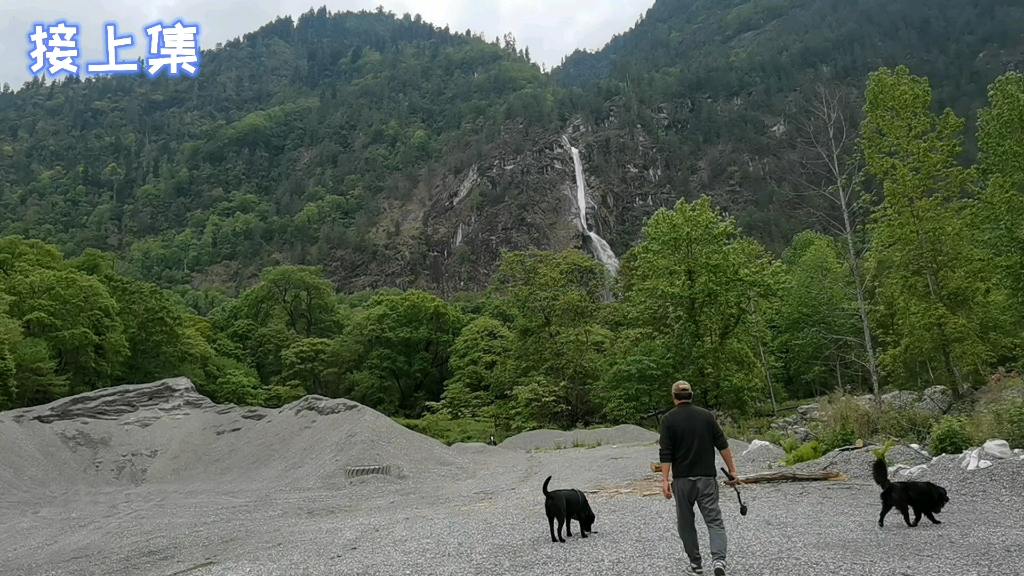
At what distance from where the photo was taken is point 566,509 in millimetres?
8383

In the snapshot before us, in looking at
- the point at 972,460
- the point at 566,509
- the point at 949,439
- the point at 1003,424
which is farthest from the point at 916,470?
the point at 566,509

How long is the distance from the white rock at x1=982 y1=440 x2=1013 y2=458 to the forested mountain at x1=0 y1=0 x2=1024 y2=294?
80445mm

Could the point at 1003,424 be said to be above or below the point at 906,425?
above

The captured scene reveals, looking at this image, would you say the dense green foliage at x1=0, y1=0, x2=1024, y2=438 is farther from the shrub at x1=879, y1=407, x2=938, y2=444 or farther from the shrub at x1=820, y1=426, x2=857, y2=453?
the shrub at x1=879, y1=407, x2=938, y2=444

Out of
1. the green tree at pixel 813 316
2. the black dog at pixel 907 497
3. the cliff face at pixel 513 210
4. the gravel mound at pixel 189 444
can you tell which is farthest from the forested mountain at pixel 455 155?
the black dog at pixel 907 497

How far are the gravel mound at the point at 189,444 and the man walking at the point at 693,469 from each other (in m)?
14.4

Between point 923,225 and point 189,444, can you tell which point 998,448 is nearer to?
point 923,225

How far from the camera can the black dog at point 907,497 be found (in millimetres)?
7918

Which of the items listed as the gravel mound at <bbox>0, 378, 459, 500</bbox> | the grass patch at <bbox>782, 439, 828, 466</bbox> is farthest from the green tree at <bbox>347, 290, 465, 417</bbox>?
the grass patch at <bbox>782, 439, 828, 466</bbox>

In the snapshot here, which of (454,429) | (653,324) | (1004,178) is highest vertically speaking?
(1004,178)

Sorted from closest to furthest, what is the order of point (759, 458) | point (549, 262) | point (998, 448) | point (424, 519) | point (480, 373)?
point (998, 448)
point (424, 519)
point (759, 458)
point (549, 262)
point (480, 373)

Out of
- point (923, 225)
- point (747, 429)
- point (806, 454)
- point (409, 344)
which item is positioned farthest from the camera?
point (409, 344)

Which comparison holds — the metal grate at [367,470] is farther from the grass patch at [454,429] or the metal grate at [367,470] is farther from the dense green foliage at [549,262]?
the dense green foliage at [549,262]

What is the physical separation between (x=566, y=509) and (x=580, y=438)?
20.2 meters
